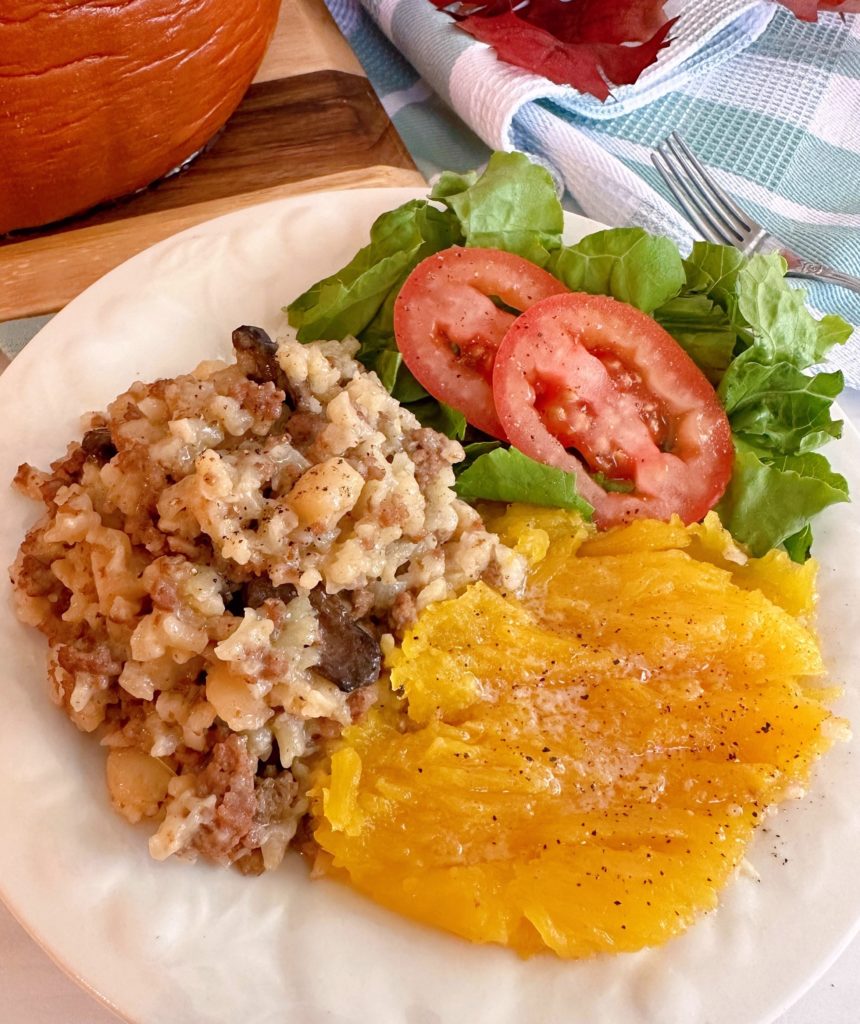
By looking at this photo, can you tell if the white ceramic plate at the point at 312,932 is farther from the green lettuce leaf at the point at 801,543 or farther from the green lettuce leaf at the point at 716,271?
the green lettuce leaf at the point at 716,271

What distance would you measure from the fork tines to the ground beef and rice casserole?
5.02ft

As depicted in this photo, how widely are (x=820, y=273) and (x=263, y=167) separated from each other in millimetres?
1661

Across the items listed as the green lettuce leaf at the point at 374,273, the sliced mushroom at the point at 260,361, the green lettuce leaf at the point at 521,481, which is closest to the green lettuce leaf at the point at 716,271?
the green lettuce leaf at the point at 374,273

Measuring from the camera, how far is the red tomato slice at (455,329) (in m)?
2.11

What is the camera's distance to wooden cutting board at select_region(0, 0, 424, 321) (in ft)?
8.58

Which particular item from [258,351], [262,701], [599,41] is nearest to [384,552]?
[262,701]

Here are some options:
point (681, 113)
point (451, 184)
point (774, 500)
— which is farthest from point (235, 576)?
point (681, 113)

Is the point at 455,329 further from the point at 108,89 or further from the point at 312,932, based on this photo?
the point at 312,932

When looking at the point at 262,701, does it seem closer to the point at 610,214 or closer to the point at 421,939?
the point at 421,939

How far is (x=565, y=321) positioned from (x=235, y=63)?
1201mm

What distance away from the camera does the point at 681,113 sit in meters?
3.40

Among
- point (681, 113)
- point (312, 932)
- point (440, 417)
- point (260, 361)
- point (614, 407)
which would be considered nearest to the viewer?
point (312, 932)

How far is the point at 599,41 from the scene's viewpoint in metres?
3.32

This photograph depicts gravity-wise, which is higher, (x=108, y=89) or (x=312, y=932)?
(x=108, y=89)
